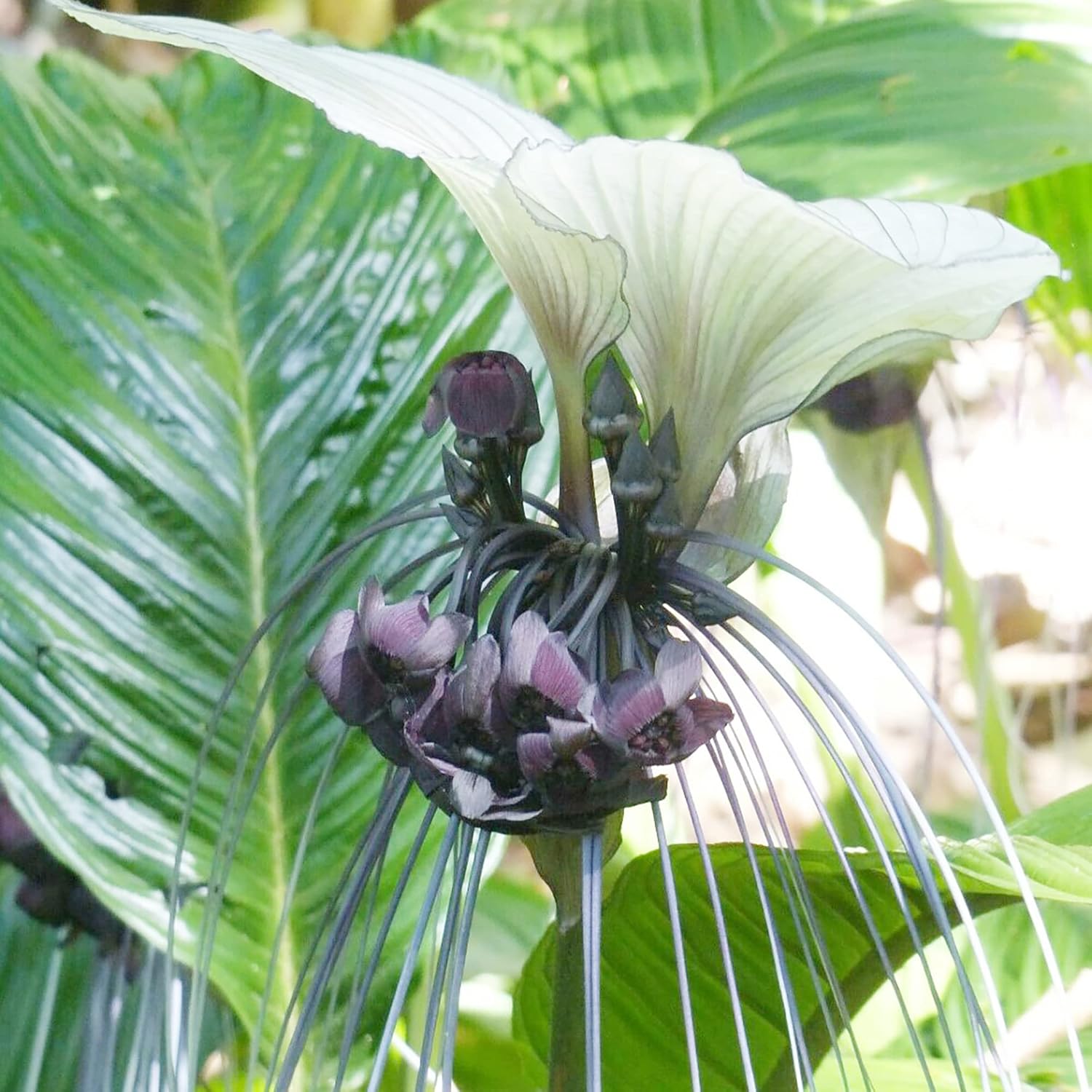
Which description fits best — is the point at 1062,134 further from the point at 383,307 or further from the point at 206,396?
the point at 206,396

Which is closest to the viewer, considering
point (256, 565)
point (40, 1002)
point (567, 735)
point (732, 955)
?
point (567, 735)

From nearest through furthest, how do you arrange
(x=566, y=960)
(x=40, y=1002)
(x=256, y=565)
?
1. (x=566, y=960)
2. (x=256, y=565)
3. (x=40, y=1002)

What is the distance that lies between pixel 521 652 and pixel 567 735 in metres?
0.02

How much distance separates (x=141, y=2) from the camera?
3.70ft

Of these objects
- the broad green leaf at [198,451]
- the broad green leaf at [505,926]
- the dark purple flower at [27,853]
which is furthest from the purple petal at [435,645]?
the broad green leaf at [505,926]

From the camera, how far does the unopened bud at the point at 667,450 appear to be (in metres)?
0.35

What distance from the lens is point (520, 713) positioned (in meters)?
0.31

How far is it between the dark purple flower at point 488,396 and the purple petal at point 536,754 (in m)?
0.09

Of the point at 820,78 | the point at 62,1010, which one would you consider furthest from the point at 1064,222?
the point at 62,1010

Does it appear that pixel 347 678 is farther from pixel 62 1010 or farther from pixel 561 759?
pixel 62 1010

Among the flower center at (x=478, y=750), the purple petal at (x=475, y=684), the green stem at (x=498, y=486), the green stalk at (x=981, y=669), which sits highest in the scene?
A: the green stalk at (x=981, y=669)

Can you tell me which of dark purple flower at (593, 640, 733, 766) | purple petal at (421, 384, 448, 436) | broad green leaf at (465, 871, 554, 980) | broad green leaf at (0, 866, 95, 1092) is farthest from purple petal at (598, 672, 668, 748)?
broad green leaf at (465, 871, 554, 980)

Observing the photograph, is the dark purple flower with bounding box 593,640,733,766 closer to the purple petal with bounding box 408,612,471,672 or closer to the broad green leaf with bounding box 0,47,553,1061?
the purple petal with bounding box 408,612,471,672

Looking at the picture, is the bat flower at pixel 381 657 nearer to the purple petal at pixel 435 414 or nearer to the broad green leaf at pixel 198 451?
the purple petal at pixel 435 414
